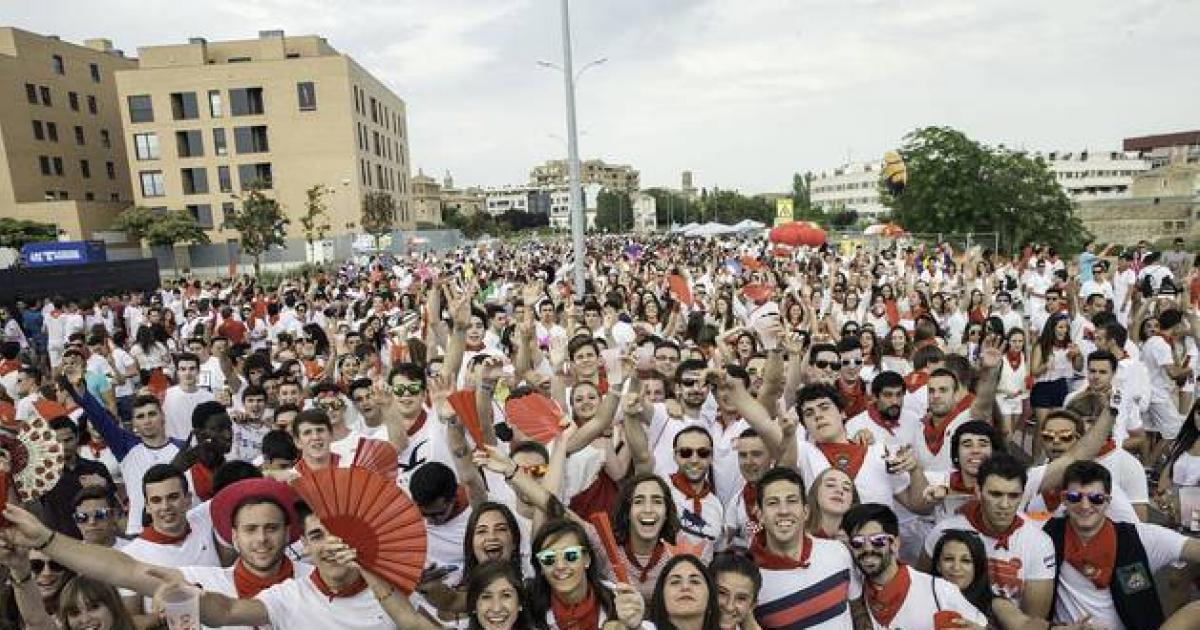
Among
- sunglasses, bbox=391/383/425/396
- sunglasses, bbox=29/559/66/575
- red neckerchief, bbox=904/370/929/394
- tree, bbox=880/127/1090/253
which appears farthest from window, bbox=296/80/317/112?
sunglasses, bbox=29/559/66/575

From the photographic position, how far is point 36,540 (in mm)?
2434

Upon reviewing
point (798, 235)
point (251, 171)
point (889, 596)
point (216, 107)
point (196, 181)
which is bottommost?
point (889, 596)

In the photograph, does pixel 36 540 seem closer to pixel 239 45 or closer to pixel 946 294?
pixel 946 294

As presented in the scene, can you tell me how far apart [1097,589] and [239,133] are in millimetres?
53274

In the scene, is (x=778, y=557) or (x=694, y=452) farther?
(x=694, y=452)

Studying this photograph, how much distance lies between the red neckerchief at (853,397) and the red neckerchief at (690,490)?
2.20m

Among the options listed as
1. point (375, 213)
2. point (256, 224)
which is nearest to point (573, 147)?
point (256, 224)

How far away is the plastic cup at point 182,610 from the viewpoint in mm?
2217

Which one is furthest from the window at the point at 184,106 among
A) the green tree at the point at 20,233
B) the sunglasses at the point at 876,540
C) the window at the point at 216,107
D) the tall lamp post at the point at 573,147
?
the sunglasses at the point at 876,540

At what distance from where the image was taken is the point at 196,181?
47.5 metres

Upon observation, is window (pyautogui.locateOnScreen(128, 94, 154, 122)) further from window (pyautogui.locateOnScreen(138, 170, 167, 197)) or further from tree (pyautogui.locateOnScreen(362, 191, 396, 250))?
tree (pyautogui.locateOnScreen(362, 191, 396, 250))

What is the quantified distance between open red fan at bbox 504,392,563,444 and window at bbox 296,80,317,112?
48749 mm

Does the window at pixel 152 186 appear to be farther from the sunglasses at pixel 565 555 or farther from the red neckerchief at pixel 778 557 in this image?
the red neckerchief at pixel 778 557

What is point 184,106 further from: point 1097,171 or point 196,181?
point 1097,171
